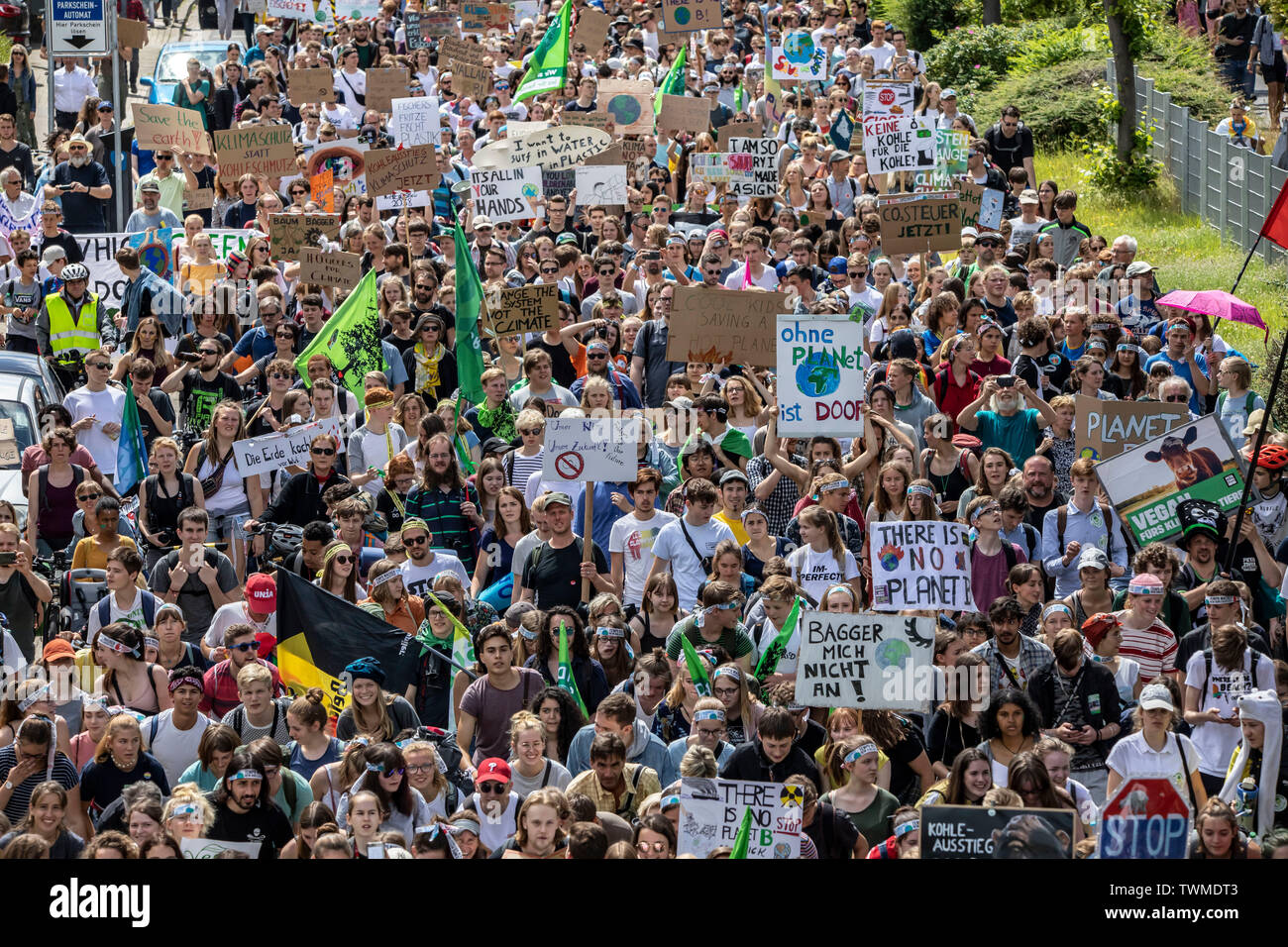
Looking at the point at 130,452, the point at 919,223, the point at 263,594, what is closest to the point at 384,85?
the point at 919,223

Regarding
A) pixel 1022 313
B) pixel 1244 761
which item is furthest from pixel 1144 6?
pixel 1244 761

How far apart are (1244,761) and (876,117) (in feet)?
34.8

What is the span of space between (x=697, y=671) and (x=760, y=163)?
31.6ft

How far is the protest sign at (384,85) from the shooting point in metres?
24.1

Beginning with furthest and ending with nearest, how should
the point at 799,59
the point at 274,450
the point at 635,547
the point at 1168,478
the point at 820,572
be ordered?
1. the point at 799,59
2. the point at 274,450
3. the point at 635,547
4. the point at 1168,478
5. the point at 820,572

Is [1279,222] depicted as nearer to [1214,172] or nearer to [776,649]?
[776,649]

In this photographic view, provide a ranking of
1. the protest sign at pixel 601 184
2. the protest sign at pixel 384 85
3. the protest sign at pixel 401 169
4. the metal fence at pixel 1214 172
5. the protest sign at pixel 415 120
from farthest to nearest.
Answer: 1. the protest sign at pixel 384 85
2. the metal fence at pixel 1214 172
3. the protest sign at pixel 415 120
4. the protest sign at pixel 401 169
5. the protest sign at pixel 601 184

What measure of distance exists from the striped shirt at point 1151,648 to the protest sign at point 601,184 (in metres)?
9.13

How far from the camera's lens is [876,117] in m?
Result: 19.7

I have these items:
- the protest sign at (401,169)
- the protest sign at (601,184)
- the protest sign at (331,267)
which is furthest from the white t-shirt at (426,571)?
the protest sign at (401,169)

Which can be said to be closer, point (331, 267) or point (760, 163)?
point (331, 267)

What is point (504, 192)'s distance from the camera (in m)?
19.4

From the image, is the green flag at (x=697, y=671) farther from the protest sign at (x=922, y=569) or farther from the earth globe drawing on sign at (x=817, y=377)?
the earth globe drawing on sign at (x=817, y=377)

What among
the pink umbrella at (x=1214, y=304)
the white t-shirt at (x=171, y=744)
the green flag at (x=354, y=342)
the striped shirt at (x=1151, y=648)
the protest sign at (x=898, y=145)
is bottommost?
the white t-shirt at (x=171, y=744)
